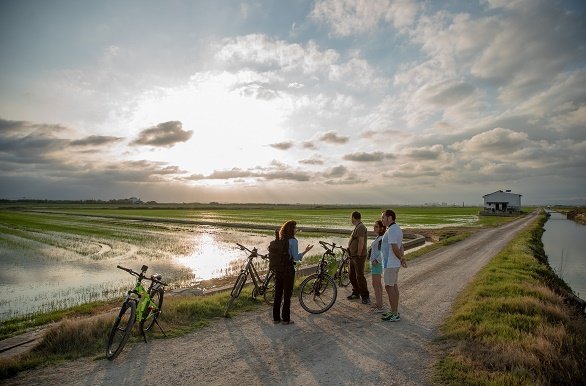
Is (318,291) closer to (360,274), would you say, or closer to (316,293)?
(316,293)

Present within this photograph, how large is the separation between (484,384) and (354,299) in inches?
215

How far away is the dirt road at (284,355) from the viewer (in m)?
5.75

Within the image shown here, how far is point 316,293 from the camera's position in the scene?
32.0ft

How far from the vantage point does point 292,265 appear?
838 cm

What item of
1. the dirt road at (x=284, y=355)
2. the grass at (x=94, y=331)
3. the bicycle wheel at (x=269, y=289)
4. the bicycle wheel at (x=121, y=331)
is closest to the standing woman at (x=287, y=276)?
the dirt road at (x=284, y=355)

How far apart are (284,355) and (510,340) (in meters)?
4.61

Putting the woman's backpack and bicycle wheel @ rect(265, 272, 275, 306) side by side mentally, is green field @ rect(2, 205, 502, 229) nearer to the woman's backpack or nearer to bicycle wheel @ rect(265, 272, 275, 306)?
bicycle wheel @ rect(265, 272, 275, 306)

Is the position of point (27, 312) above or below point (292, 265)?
below

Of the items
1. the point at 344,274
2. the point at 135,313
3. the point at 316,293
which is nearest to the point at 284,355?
the point at 135,313

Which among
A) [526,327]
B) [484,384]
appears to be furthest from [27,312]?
[526,327]

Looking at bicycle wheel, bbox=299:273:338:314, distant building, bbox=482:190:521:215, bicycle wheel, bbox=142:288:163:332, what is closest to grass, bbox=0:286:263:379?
bicycle wheel, bbox=142:288:163:332

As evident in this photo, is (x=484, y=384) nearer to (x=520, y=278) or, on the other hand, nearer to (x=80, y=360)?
(x=80, y=360)

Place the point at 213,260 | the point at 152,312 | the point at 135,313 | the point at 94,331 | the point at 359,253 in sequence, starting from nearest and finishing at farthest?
the point at 135,313
the point at 94,331
the point at 152,312
the point at 359,253
the point at 213,260

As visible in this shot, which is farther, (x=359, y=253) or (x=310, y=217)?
(x=310, y=217)
